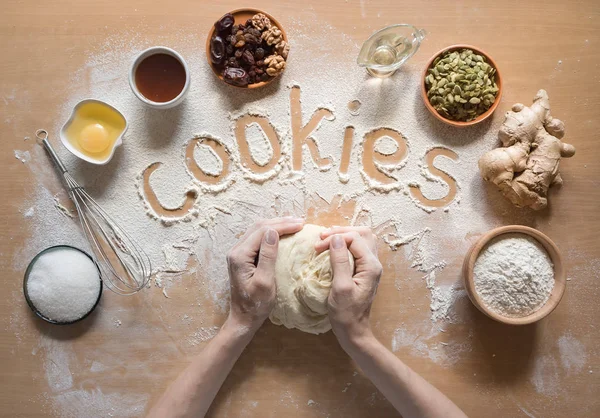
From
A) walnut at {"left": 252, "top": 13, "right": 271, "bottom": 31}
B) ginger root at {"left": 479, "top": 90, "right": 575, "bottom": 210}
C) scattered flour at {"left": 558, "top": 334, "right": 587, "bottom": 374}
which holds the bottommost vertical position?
scattered flour at {"left": 558, "top": 334, "right": 587, "bottom": 374}

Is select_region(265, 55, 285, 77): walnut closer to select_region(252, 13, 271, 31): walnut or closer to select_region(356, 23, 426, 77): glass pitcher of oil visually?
select_region(252, 13, 271, 31): walnut

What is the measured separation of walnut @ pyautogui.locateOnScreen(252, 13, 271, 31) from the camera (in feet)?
3.59

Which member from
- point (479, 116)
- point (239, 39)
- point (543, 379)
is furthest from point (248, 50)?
point (543, 379)

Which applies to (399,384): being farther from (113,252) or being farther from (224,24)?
(224,24)

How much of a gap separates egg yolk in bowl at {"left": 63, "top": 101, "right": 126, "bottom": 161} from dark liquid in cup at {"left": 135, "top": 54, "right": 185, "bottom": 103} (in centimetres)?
10

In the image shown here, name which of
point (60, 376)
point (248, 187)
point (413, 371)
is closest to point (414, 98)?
point (248, 187)

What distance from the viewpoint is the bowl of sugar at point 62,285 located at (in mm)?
1082

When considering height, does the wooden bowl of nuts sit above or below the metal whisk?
above

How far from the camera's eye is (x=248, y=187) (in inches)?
45.2

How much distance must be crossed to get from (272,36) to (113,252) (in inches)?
25.6

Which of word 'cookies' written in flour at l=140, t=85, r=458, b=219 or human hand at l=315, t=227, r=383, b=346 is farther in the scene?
word 'cookies' written in flour at l=140, t=85, r=458, b=219

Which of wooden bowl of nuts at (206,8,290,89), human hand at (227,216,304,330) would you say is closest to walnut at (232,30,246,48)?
wooden bowl of nuts at (206,8,290,89)

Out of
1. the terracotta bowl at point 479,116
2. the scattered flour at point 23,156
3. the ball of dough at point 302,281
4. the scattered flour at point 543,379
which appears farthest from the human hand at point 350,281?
the scattered flour at point 23,156

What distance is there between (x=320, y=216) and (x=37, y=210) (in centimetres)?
70
